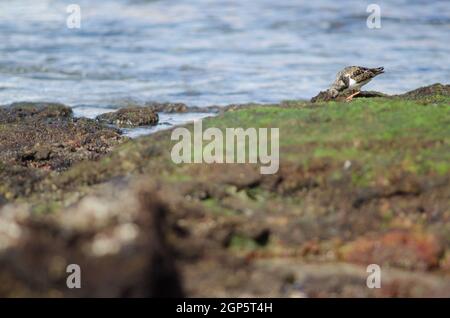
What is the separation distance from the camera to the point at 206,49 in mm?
18734

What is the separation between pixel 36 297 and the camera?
4.78m

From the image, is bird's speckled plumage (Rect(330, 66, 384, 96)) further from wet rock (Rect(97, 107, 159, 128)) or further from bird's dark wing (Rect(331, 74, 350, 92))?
wet rock (Rect(97, 107, 159, 128))

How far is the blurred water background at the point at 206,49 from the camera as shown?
47.5ft

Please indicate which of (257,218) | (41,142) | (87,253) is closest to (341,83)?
(41,142)

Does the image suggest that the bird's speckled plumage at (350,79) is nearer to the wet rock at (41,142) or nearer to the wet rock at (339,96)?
the wet rock at (339,96)

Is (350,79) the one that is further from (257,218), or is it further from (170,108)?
(170,108)

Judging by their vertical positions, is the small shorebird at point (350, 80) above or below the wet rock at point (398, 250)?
above

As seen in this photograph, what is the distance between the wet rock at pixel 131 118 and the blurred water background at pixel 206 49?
28cm

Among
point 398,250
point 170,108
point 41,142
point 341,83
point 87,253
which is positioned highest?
point 341,83

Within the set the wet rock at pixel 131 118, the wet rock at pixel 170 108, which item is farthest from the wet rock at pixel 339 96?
the wet rock at pixel 170 108

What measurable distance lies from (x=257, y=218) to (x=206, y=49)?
44.5ft

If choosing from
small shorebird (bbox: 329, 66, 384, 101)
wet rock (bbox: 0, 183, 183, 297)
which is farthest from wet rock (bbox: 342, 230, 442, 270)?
small shorebird (bbox: 329, 66, 384, 101)

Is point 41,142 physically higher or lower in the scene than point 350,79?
lower

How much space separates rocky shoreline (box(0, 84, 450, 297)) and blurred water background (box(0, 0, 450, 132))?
5308mm
